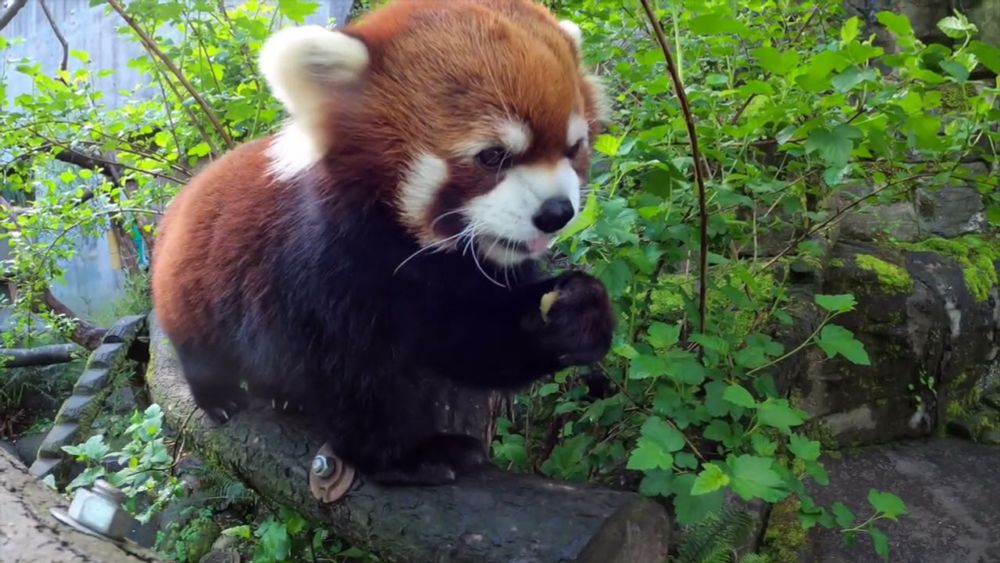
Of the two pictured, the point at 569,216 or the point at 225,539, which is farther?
the point at 225,539

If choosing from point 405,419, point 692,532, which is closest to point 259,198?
point 405,419

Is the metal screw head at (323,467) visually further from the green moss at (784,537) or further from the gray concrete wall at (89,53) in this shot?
the gray concrete wall at (89,53)

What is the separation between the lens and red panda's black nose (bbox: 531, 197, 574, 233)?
1368 millimetres

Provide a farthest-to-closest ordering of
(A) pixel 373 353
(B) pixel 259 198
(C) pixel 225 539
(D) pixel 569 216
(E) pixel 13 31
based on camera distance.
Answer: (E) pixel 13 31
(C) pixel 225 539
(B) pixel 259 198
(A) pixel 373 353
(D) pixel 569 216

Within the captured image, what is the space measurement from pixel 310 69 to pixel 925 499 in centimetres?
314

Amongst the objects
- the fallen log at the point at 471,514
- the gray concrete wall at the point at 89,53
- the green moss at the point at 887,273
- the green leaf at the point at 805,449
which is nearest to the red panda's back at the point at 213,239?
the fallen log at the point at 471,514

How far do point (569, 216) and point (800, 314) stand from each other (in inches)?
67.1

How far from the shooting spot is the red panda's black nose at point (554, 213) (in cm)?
137

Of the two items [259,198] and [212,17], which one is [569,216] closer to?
[259,198]

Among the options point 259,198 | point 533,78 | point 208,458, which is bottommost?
point 208,458

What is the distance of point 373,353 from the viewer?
1.52 metres

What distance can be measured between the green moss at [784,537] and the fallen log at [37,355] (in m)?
4.75

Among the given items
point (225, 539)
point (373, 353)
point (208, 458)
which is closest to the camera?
point (373, 353)

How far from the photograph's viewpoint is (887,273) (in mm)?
3773
